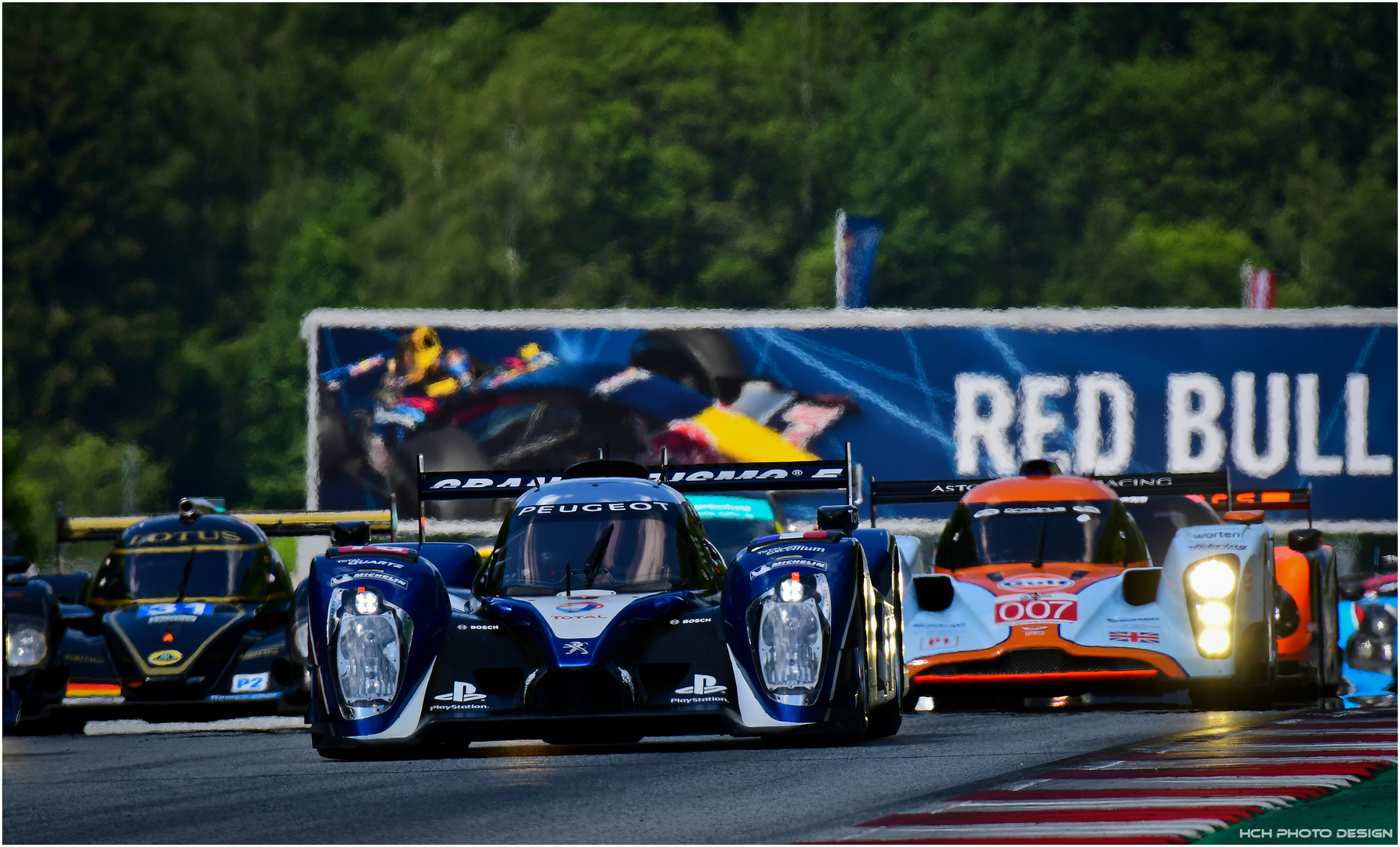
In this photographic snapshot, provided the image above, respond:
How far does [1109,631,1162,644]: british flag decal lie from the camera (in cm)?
1327

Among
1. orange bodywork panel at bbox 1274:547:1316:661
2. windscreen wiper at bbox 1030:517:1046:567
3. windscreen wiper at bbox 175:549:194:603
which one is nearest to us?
orange bodywork panel at bbox 1274:547:1316:661

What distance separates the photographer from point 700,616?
1029 cm

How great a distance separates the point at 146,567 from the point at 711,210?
2027 inches

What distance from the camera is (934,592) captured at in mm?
13836

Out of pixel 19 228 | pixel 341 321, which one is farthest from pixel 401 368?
pixel 19 228

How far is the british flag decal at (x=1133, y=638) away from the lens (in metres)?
13.3

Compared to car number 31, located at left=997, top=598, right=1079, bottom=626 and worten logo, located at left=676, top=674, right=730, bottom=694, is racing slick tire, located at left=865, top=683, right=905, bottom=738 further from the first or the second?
car number 31, located at left=997, top=598, right=1079, bottom=626

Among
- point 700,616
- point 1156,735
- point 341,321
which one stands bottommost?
point 1156,735

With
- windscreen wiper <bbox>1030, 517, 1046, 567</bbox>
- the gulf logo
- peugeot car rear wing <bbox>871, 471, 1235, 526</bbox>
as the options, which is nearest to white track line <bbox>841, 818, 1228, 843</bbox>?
the gulf logo

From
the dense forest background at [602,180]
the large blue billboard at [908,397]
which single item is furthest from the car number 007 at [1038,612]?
the dense forest background at [602,180]

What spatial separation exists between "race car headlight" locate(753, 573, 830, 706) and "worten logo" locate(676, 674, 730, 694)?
192 millimetres

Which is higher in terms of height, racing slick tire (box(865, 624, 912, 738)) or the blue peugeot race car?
the blue peugeot race car

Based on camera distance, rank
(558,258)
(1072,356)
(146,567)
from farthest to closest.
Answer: (558,258)
(1072,356)
(146,567)

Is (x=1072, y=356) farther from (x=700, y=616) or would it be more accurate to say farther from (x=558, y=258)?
(x=558, y=258)
